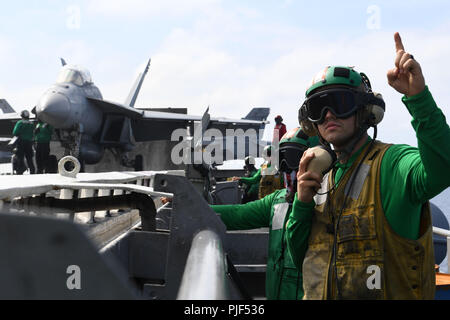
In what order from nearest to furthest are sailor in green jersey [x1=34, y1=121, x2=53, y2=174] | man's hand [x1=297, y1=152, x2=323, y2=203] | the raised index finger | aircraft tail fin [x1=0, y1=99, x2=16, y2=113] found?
the raised index finger
man's hand [x1=297, y1=152, x2=323, y2=203]
sailor in green jersey [x1=34, y1=121, x2=53, y2=174]
aircraft tail fin [x1=0, y1=99, x2=16, y2=113]

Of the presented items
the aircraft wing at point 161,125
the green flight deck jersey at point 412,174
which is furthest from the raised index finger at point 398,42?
the aircraft wing at point 161,125

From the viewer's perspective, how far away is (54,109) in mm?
15367

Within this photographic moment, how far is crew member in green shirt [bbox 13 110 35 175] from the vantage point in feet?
51.9

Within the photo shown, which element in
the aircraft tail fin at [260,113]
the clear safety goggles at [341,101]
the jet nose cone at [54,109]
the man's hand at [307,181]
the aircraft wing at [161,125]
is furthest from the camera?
the aircraft tail fin at [260,113]

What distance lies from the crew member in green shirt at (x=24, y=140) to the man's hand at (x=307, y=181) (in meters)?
15.7

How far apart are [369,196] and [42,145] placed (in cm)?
1476

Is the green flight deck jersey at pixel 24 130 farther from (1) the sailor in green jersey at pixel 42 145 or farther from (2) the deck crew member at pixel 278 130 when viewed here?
A: (2) the deck crew member at pixel 278 130

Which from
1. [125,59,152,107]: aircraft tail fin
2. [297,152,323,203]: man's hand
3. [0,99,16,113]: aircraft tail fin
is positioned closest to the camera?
[297,152,323,203]: man's hand

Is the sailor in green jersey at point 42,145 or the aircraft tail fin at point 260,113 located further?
the aircraft tail fin at point 260,113

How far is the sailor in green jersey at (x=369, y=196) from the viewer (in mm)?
1713

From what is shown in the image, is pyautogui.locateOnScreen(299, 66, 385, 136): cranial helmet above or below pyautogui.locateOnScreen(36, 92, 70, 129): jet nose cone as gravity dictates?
below

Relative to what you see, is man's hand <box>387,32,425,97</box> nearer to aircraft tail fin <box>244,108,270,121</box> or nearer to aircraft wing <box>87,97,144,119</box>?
aircraft wing <box>87,97,144,119</box>

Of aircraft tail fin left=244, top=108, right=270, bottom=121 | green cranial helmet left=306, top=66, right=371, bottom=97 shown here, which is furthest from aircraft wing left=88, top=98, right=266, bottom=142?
green cranial helmet left=306, top=66, right=371, bottom=97

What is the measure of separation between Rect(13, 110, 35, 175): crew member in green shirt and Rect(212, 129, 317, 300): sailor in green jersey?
14.6 metres
